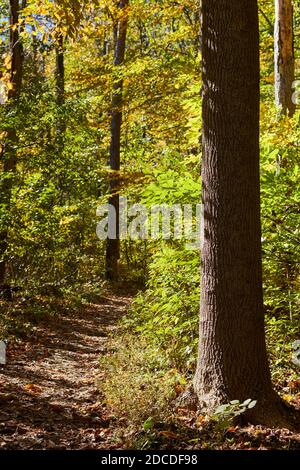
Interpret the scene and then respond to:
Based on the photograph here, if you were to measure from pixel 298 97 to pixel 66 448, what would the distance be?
7202 mm

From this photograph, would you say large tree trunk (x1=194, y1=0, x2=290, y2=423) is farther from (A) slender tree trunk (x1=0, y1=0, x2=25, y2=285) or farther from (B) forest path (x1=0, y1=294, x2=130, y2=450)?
(A) slender tree trunk (x1=0, y1=0, x2=25, y2=285)

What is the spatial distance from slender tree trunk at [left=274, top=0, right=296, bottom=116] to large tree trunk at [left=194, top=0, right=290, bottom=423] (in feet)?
13.6

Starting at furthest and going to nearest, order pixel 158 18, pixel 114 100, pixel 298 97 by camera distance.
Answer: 1. pixel 114 100
2. pixel 158 18
3. pixel 298 97

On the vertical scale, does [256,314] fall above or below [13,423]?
above

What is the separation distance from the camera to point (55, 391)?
6836 millimetres

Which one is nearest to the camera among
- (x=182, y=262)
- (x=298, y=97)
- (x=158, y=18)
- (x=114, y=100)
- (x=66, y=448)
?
(x=66, y=448)

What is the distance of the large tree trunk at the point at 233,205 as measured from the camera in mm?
4934

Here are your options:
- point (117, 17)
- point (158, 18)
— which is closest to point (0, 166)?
point (117, 17)

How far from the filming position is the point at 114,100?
16.4 meters

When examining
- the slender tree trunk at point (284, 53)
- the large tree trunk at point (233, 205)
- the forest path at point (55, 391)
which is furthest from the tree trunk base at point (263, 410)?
the slender tree trunk at point (284, 53)

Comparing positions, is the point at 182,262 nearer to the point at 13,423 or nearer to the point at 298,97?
the point at 13,423

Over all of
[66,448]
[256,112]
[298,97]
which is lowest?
[66,448]

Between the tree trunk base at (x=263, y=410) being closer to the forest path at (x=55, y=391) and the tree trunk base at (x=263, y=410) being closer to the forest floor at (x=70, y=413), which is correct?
the forest floor at (x=70, y=413)

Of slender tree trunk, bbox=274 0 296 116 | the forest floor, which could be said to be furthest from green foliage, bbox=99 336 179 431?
slender tree trunk, bbox=274 0 296 116
